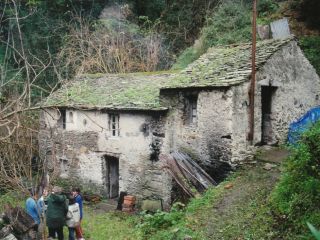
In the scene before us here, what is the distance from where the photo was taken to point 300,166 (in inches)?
277

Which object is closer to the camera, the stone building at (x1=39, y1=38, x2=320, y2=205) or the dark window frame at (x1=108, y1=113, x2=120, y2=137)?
the stone building at (x1=39, y1=38, x2=320, y2=205)

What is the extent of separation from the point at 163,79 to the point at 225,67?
14.8 ft

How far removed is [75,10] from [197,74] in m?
15.0

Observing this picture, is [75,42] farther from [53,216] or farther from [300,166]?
[300,166]

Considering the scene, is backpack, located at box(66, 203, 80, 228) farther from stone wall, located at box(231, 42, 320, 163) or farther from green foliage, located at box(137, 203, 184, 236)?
stone wall, located at box(231, 42, 320, 163)

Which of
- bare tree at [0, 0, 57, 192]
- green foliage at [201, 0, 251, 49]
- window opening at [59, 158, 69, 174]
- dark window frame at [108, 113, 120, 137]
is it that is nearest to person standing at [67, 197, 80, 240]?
bare tree at [0, 0, 57, 192]

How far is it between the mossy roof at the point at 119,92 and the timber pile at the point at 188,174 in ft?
6.89

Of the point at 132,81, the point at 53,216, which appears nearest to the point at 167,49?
the point at 132,81

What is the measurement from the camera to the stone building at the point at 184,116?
12.0 meters

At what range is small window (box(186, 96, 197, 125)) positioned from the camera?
1325 cm

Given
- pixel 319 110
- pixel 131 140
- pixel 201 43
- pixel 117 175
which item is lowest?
pixel 117 175

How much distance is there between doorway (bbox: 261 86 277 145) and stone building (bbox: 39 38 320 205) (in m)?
0.03

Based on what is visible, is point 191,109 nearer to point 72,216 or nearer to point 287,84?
point 287,84

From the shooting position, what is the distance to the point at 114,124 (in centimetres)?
1633
